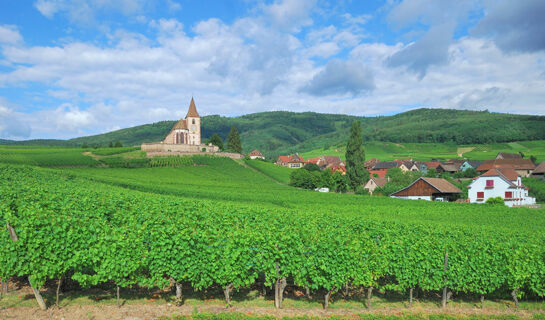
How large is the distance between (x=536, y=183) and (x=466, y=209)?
45077 millimetres

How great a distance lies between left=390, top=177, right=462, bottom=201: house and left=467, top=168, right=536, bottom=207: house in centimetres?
694

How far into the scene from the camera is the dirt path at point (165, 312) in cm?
1112

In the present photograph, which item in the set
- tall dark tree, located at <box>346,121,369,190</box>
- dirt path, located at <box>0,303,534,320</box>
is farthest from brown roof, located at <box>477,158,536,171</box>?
dirt path, located at <box>0,303,534,320</box>

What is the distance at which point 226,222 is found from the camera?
16.6 metres

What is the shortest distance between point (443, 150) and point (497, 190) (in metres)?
116

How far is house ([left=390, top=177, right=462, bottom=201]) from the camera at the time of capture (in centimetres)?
5072

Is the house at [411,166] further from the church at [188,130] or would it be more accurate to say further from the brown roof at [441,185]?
the church at [188,130]

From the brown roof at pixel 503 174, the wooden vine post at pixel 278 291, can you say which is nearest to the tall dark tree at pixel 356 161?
the brown roof at pixel 503 174

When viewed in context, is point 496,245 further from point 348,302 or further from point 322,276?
point 322,276

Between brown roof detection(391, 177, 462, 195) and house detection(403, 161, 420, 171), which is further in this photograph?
house detection(403, 161, 420, 171)

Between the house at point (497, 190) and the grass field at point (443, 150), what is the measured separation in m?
82.0

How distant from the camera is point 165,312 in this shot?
11703 millimetres

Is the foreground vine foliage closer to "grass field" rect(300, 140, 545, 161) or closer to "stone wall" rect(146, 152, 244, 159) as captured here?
"stone wall" rect(146, 152, 244, 159)

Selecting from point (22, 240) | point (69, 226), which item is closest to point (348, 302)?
point (69, 226)
